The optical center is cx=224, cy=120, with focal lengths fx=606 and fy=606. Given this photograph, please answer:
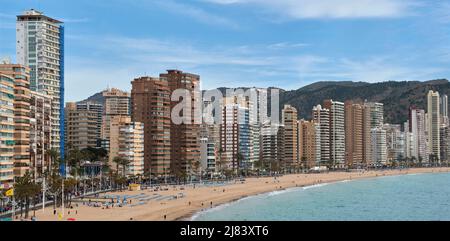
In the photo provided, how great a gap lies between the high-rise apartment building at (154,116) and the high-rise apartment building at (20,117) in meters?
64.8

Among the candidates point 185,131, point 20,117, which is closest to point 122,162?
point 185,131

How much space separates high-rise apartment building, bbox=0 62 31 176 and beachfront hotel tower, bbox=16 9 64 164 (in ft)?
125

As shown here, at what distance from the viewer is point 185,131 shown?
174750mm

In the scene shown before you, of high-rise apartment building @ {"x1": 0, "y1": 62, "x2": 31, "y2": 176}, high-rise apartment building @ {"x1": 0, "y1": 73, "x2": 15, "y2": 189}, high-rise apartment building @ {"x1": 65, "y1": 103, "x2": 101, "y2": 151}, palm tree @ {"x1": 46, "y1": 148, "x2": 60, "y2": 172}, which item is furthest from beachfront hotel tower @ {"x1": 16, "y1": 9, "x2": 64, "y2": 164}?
high-rise apartment building @ {"x1": 0, "y1": 73, "x2": 15, "y2": 189}

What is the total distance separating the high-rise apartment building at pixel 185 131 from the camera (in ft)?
566

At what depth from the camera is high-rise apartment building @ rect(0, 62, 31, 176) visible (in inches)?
3588

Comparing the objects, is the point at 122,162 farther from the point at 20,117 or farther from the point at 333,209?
the point at 333,209

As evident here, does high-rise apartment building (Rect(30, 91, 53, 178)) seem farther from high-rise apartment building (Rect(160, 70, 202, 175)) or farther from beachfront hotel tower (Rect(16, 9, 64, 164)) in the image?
high-rise apartment building (Rect(160, 70, 202, 175))

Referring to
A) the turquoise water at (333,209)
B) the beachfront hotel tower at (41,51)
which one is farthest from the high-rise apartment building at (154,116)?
the turquoise water at (333,209)

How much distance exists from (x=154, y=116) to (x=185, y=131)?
1304cm

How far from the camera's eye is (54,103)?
13800 centimetres

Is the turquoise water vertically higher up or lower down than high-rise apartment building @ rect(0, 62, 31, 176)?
lower down

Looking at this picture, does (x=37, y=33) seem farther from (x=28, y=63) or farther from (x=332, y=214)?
(x=332, y=214)
